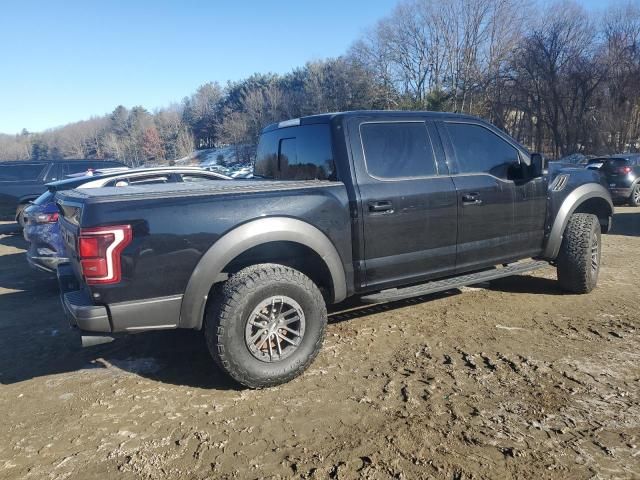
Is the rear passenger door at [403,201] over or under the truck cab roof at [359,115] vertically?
under

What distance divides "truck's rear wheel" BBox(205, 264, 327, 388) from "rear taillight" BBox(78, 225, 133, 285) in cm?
69

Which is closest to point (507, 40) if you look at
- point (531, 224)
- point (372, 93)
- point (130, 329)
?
point (372, 93)

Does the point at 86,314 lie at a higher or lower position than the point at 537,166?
lower

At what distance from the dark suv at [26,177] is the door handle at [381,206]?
427 inches

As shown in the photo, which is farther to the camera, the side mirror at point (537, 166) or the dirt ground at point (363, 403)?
the side mirror at point (537, 166)

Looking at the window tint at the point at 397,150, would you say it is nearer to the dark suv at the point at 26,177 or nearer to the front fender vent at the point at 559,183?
the front fender vent at the point at 559,183

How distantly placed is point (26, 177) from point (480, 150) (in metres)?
12.6

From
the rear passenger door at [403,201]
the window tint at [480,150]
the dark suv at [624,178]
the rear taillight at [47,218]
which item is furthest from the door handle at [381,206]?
the dark suv at [624,178]

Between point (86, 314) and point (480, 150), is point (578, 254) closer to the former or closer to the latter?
point (480, 150)

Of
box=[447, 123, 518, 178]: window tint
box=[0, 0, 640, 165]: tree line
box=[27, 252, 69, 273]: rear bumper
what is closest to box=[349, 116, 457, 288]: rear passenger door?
box=[447, 123, 518, 178]: window tint

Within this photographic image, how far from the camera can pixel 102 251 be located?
2883 millimetres

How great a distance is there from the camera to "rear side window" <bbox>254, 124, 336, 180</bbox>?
13.0 ft

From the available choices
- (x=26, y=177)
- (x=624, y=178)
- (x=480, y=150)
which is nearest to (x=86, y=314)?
(x=480, y=150)

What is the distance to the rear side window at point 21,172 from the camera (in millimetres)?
12742
